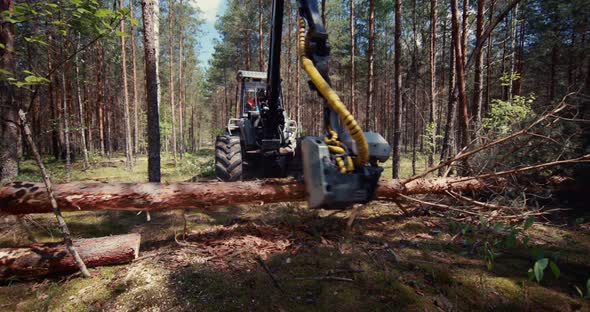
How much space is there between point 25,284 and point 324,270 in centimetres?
349

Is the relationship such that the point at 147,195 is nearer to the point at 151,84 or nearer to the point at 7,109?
the point at 151,84

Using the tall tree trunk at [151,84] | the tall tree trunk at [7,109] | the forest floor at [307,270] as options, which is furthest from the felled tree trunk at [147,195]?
the tall tree trunk at [7,109]

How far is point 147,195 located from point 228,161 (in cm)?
291

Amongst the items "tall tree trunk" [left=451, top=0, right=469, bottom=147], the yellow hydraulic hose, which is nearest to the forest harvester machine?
the yellow hydraulic hose

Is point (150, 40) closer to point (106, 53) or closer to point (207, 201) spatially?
point (207, 201)

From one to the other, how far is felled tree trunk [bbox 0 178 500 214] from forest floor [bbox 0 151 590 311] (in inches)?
28.3

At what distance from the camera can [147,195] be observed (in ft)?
12.1

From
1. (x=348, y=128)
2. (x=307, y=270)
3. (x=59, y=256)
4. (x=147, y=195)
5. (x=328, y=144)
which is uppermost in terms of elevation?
(x=348, y=128)

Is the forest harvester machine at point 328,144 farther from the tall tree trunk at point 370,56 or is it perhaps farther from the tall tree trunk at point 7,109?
the tall tree trunk at point 370,56

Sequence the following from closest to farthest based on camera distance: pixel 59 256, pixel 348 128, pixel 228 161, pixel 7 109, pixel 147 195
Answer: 1. pixel 348 128
2. pixel 59 256
3. pixel 147 195
4. pixel 228 161
5. pixel 7 109

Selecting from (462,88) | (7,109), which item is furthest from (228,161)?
(7,109)

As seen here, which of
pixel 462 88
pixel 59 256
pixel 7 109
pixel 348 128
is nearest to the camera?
pixel 348 128

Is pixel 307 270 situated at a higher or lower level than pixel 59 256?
lower

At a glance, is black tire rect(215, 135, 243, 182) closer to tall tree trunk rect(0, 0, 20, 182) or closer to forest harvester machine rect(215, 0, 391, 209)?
forest harvester machine rect(215, 0, 391, 209)
